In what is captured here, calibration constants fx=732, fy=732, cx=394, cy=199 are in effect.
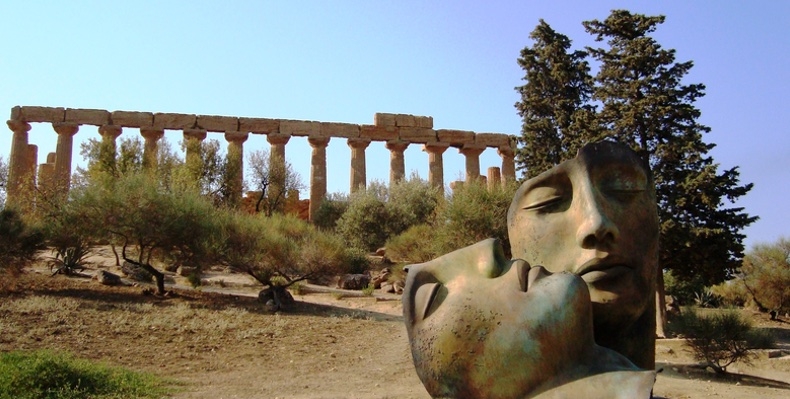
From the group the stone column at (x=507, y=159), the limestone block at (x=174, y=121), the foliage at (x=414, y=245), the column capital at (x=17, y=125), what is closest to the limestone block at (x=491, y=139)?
the stone column at (x=507, y=159)

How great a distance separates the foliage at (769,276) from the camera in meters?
24.6

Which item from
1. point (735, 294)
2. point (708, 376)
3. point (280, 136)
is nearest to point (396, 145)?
point (280, 136)

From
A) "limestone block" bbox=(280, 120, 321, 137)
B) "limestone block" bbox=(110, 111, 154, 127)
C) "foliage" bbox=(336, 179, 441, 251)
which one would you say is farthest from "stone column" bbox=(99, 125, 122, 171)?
"foliage" bbox=(336, 179, 441, 251)

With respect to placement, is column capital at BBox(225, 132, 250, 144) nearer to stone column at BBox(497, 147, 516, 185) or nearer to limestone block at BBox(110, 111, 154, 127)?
limestone block at BBox(110, 111, 154, 127)

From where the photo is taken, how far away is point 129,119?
1512 inches

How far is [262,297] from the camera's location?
18984 millimetres

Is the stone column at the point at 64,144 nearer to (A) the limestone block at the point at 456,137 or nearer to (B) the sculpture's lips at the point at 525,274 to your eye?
(A) the limestone block at the point at 456,137

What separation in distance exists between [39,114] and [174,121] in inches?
266

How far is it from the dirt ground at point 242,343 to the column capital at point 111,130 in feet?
64.8

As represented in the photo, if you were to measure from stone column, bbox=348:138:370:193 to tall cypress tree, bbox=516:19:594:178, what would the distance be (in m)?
14.1

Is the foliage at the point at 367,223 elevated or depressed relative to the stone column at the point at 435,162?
depressed

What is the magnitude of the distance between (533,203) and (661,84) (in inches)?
636

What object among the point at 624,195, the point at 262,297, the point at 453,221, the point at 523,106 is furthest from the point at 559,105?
the point at 624,195

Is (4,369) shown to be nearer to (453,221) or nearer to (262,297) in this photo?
(262,297)
